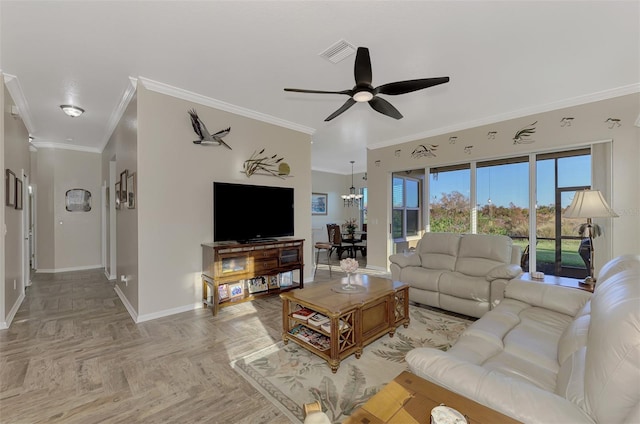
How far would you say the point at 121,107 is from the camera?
3986mm

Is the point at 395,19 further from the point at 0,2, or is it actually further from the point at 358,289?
the point at 0,2

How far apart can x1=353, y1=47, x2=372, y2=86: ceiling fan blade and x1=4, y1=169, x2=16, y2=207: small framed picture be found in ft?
13.5

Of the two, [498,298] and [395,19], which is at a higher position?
[395,19]

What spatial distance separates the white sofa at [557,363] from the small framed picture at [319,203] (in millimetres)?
7823

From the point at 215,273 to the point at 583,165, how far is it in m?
5.36

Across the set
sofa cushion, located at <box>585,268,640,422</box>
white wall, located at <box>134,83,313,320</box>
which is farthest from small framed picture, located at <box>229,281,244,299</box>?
sofa cushion, located at <box>585,268,640,422</box>

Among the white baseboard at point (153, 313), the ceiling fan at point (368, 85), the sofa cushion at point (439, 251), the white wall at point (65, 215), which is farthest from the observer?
the white wall at point (65, 215)

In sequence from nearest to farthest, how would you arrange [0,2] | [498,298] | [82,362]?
[0,2] → [82,362] → [498,298]

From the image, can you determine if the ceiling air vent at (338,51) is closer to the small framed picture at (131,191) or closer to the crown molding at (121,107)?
the crown molding at (121,107)

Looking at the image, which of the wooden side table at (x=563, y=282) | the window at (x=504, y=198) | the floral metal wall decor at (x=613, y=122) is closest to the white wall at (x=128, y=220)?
the wooden side table at (x=563, y=282)

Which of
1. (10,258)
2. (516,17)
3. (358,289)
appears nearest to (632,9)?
(516,17)

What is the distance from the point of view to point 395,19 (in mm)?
2314

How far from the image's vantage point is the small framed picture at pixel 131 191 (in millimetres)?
3447

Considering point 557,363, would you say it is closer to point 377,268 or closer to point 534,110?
point 534,110
